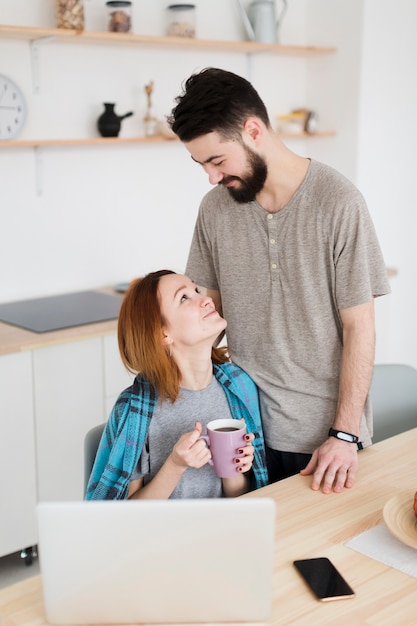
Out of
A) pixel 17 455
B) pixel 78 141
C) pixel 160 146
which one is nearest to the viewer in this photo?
pixel 17 455

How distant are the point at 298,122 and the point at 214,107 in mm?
2294

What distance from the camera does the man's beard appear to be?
73.2 inches

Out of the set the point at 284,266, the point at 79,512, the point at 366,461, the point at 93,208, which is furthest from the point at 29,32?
the point at 79,512

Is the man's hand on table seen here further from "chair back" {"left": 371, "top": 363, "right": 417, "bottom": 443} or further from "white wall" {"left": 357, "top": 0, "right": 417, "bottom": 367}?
"white wall" {"left": 357, "top": 0, "right": 417, "bottom": 367}

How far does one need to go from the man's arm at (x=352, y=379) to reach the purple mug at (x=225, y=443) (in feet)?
0.80

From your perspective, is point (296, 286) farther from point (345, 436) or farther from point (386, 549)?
point (386, 549)

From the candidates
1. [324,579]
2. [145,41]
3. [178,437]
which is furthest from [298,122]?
[324,579]

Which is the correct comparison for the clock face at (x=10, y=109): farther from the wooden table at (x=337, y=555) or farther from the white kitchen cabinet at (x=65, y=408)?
the wooden table at (x=337, y=555)

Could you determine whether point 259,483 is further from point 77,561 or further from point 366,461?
point 77,561

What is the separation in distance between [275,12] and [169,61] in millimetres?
615

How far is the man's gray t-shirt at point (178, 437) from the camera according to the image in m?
1.79

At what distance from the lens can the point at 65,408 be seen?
112 inches

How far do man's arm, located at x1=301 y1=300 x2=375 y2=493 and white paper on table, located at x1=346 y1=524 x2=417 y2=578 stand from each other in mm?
262

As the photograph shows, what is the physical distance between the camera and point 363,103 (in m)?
3.94
